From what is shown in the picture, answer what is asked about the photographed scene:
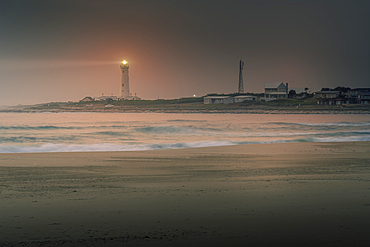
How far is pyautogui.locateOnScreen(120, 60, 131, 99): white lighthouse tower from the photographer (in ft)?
439

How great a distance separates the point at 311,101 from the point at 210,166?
77305 millimetres

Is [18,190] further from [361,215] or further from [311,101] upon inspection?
[311,101]

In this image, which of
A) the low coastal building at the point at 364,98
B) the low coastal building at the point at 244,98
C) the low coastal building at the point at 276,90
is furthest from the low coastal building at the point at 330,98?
the low coastal building at the point at 244,98

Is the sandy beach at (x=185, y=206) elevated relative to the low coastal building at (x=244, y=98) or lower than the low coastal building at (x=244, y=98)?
lower

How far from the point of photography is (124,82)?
137 m

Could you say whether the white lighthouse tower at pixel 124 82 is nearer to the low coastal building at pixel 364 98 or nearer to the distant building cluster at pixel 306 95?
the distant building cluster at pixel 306 95

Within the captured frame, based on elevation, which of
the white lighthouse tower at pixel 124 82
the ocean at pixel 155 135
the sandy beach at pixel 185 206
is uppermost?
the white lighthouse tower at pixel 124 82

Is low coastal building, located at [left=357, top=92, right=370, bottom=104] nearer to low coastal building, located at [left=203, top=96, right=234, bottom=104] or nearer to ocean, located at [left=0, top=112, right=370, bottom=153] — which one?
low coastal building, located at [left=203, top=96, right=234, bottom=104]

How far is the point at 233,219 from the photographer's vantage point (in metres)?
4.25

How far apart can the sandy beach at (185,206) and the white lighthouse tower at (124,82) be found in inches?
5037

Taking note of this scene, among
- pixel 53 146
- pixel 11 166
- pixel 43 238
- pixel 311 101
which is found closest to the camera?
pixel 43 238

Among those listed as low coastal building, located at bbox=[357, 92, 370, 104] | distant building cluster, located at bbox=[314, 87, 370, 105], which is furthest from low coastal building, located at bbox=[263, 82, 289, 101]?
low coastal building, located at bbox=[357, 92, 370, 104]

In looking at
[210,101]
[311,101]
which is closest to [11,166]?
[311,101]

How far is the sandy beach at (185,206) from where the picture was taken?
3.66 meters
